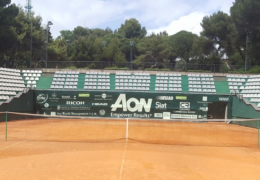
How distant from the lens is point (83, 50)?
161ft

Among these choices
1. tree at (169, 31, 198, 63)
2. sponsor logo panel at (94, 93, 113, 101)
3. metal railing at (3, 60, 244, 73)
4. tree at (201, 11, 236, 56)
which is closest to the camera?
sponsor logo panel at (94, 93, 113, 101)

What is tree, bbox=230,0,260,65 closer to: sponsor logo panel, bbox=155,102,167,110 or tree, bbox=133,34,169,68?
sponsor logo panel, bbox=155,102,167,110

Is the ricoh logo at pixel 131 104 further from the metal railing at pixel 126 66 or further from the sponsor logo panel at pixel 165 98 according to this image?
the metal railing at pixel 126 66

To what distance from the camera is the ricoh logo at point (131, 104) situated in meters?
24.5

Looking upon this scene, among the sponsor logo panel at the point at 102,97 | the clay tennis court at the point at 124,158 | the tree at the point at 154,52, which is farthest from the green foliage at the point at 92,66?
the tree at the point at 154,52

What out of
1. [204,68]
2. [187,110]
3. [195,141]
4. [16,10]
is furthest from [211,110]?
[16,10]

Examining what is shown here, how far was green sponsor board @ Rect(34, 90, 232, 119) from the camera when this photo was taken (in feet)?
79.5

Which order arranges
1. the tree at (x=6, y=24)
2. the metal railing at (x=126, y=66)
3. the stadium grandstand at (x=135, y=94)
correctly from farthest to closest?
the metal railing at (x=126, y=66) < the tree at (x=6, y=24) < the stadium grandstand at (x=135, y=94)

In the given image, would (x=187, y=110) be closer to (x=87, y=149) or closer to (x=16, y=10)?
(x=87, y=149)

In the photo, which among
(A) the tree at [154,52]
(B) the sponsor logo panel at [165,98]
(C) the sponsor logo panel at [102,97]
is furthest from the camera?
(A) the tree at [154,52]

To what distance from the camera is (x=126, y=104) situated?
24625 millimetres

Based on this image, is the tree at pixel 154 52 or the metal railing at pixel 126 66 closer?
the metal railing at pixel 126 66

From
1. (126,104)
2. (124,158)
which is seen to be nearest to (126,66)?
(126,104)

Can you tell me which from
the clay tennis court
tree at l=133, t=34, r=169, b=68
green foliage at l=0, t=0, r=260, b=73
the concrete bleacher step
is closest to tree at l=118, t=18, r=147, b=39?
green foliage at l=0, t=0, r=260, b=73
